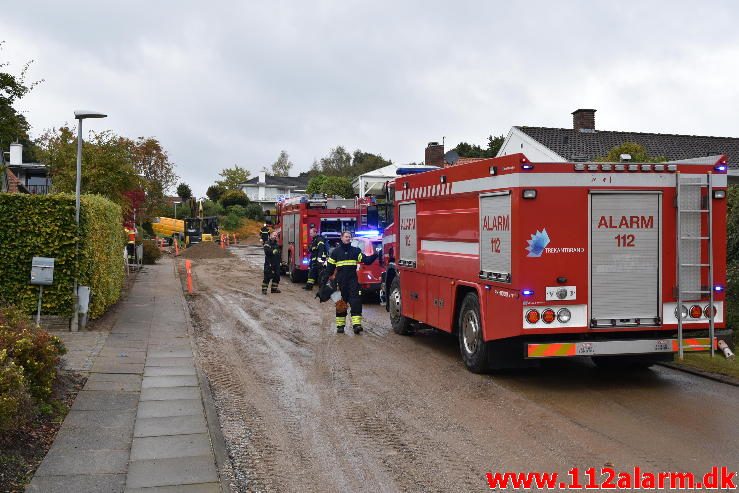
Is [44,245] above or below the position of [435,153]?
below

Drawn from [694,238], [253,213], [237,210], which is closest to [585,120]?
[694,238]

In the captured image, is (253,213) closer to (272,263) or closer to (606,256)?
(272,263)

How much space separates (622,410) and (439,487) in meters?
3.09

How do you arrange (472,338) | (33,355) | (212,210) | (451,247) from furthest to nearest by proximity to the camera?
(212,210) < (451,247) < (472,338) < (33,355)

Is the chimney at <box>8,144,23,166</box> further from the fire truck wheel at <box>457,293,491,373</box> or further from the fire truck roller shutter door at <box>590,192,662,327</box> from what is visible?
the fire truck roller shutter door at <box>590,192,662,327</box>

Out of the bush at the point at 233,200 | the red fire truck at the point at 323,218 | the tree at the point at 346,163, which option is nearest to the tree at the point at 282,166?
the tree at the point at 346,163

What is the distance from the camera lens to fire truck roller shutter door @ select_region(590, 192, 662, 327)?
27.6 feet

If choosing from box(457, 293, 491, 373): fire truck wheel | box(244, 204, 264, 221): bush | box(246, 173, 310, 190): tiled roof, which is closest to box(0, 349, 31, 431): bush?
box(457, 293, 491, 373): fire truck wheel

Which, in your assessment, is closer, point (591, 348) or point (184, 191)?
point (591, 348)

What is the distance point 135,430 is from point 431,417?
9.40 ft

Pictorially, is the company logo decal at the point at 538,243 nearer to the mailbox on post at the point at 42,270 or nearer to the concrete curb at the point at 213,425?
the concrete curb at the point at 213,425

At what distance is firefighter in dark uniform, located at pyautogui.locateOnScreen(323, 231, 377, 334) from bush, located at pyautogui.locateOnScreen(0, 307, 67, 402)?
615 cm

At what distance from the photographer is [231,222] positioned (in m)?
63.4

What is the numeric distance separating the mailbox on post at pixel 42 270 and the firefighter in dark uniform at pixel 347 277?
191 inches
